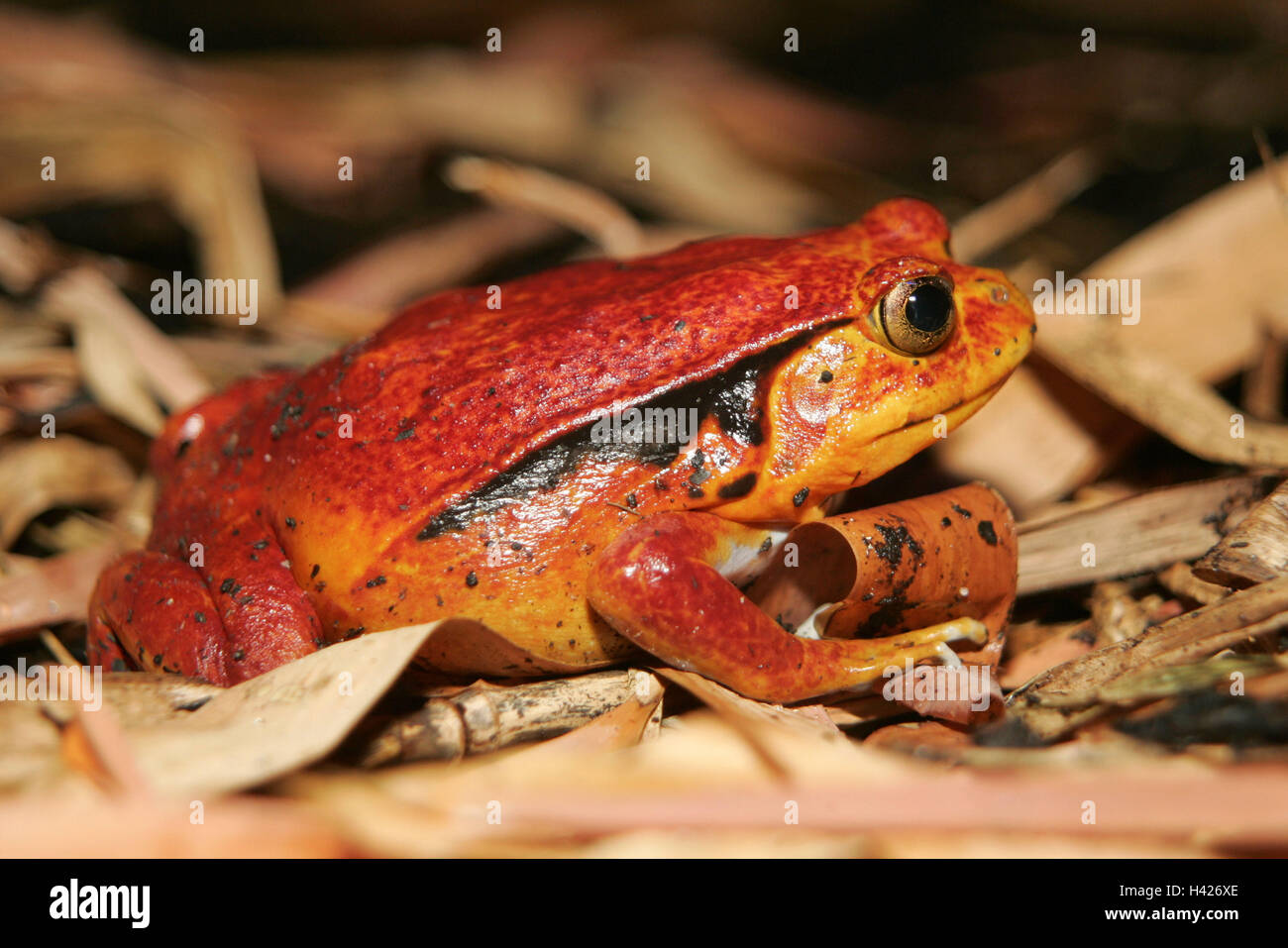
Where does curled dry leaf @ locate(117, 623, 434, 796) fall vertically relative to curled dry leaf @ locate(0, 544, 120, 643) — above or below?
below

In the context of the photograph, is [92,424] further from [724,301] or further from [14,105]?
[724,301]

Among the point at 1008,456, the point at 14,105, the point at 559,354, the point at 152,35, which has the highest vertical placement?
the point at 152,35

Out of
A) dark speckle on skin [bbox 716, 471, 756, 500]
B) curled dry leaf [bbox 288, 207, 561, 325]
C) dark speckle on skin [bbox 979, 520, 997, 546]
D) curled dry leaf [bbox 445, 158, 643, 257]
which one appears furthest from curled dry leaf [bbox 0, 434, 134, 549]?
dark speckle on skin [bbox 979, 520, 997, 546]

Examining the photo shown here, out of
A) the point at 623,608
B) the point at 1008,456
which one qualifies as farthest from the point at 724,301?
the point at 1008,456

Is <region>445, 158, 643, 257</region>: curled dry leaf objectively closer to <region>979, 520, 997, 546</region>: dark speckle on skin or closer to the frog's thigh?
<region>979, 520, 997, 546</region>: dark speckle on skin

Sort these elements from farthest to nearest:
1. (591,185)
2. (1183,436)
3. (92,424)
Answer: (591,185)
(92,424)
(1183,436)

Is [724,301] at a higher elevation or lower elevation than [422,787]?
higher

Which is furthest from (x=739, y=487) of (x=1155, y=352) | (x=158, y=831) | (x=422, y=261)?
(x=422, y=261)

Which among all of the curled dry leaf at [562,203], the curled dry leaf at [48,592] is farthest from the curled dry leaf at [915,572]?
the curled dry leaf at [48,592]
